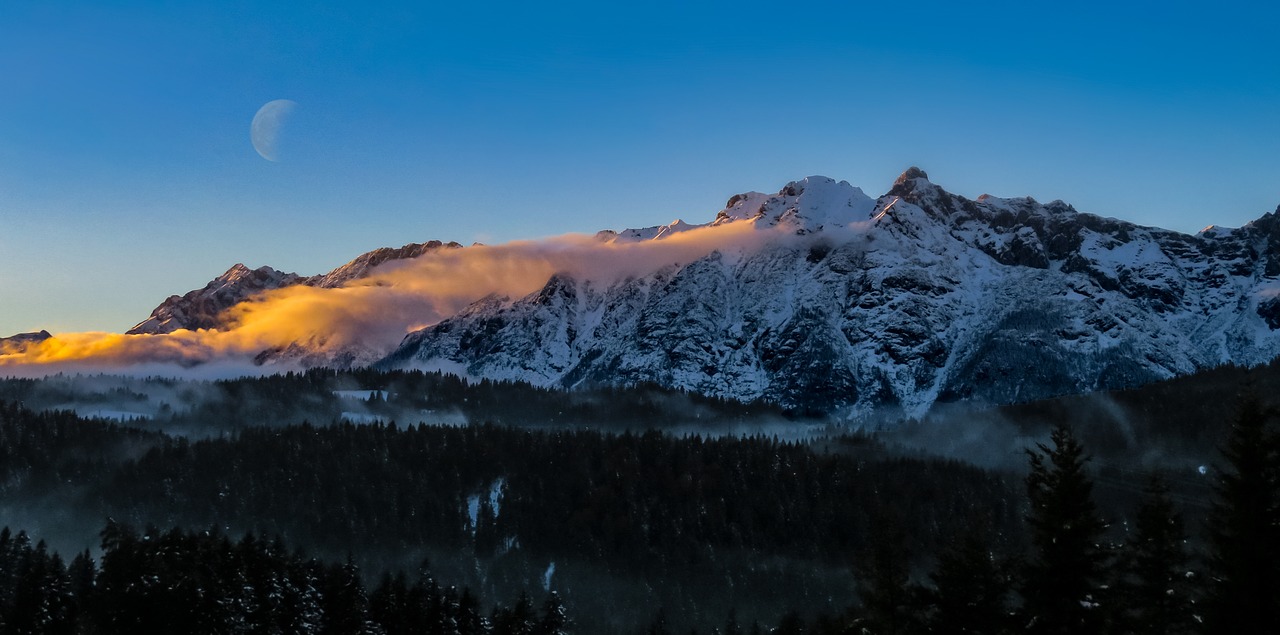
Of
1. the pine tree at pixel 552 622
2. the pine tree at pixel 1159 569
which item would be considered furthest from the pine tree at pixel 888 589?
the pine tree at pixel 552 622

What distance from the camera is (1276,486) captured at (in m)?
41.8

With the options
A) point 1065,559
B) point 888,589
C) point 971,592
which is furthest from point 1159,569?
point 1065,559

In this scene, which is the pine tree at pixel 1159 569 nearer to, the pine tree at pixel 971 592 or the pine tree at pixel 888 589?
the pine tree at pixel 971 592

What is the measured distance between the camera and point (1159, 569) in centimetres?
5238

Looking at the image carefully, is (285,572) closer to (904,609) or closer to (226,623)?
(226,623)

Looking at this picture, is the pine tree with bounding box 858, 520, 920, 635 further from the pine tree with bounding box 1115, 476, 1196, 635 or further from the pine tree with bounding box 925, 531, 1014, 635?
the pine tree with bounding box 1115, 476, 1196, 635

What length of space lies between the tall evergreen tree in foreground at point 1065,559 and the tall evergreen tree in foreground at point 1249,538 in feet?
14.1

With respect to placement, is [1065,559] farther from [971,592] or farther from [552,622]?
[552,622]

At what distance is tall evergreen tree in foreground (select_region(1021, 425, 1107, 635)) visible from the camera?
136 feet

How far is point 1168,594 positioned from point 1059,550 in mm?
12314

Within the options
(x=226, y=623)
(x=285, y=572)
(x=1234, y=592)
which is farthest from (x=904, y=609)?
(x=285, y=572)

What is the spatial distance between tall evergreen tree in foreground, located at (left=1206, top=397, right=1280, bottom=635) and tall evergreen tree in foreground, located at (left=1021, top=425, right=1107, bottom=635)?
14.1 feet

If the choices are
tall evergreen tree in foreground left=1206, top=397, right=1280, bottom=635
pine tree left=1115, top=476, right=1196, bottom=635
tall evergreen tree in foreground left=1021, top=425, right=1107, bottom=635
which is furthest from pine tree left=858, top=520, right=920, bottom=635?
tall evergreen tree in foreground left=1206, top=397, right=1280, bottom=635

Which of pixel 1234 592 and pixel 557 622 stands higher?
pixel 1234 592
